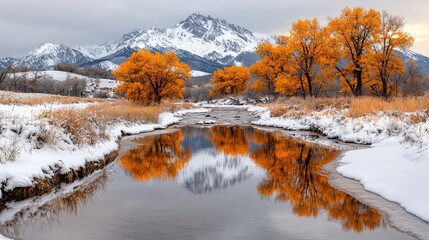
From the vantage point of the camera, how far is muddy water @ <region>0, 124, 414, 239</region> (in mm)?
6863

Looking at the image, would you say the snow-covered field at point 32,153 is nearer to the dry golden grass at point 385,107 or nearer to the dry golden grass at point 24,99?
the dry golden grass at point 385,107

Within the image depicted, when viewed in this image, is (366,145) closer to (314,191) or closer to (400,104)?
(400,104)

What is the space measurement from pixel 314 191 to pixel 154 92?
43.2m

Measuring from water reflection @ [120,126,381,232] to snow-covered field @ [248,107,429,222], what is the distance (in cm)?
87

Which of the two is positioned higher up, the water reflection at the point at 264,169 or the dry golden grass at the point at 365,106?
the dry golden grass at the point at 365,106

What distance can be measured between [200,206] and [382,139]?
1207 cm

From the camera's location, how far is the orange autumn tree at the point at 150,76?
48.8m

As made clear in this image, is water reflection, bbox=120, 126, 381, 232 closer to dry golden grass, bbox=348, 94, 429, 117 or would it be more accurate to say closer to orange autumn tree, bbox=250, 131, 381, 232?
orange autumn tree, bbox=250, 131, 381, 232

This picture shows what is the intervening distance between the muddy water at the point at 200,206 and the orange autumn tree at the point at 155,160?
38mm

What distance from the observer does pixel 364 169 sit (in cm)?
1165

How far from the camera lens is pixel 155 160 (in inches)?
587

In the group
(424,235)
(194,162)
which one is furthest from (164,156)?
(424,235)

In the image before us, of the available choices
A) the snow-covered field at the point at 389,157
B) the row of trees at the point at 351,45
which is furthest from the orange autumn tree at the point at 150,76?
the snow-covered field at the point at 389,157

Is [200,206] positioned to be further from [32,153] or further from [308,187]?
[32,153]
